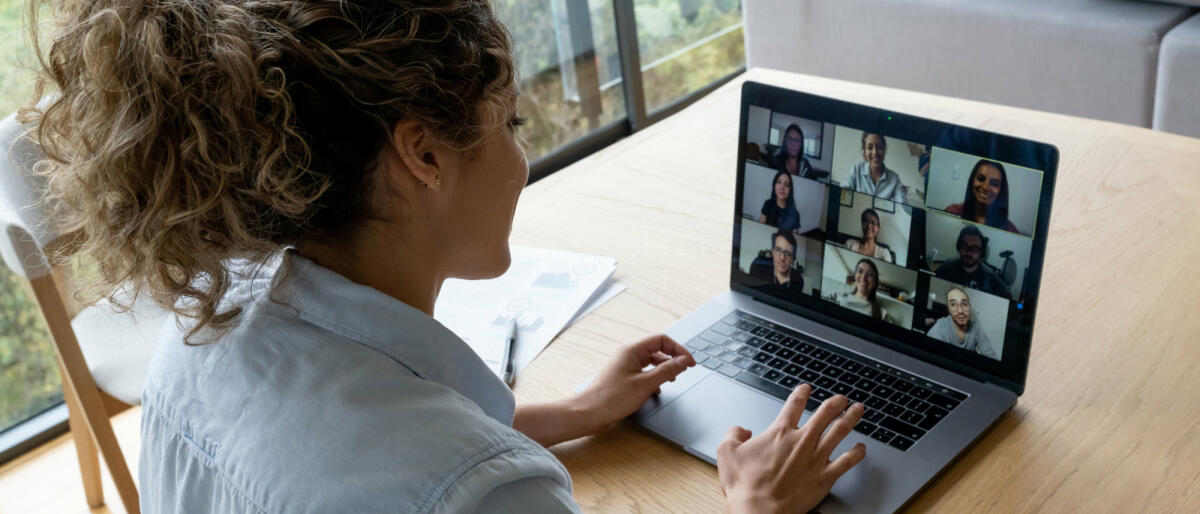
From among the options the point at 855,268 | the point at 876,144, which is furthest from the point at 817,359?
the point at 876,144

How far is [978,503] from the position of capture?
31.8 inches

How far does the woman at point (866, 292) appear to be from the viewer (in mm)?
988

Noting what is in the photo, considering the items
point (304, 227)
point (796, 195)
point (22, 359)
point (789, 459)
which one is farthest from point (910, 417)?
point (22, 359)

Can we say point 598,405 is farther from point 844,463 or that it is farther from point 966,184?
point 966,184

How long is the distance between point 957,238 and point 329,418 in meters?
0.56

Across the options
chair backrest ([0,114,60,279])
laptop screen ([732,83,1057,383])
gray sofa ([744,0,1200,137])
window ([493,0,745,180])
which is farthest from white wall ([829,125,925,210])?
window ([493,0,745,180])

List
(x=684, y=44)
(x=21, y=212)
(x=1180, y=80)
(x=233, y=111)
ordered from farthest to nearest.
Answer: (x=684, y=44)
(x=1180, y=80)
(x=21, y=212)
(x=233, y=111)

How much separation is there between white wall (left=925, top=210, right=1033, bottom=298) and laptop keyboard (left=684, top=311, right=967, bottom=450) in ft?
0.38

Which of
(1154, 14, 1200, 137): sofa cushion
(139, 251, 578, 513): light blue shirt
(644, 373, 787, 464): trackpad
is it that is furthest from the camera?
(1154, 14, 1200, 137): sofa cushion

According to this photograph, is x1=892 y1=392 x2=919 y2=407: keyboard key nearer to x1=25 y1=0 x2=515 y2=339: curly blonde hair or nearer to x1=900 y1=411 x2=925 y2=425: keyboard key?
x1=900 y1=411 x2=925 y2=425: keyboard key

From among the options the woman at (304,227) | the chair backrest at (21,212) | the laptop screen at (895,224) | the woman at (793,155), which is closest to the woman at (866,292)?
the laptop screen at (895,224)

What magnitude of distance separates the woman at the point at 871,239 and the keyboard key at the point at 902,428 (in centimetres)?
16

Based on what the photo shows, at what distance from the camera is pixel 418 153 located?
2.41 ft

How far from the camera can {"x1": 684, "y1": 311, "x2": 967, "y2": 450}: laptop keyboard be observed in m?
0.89
